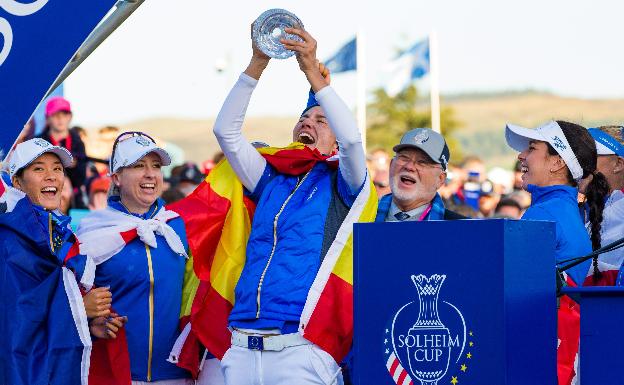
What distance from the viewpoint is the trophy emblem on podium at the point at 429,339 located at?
402cm

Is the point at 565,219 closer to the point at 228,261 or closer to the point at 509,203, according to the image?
the point at 228,261

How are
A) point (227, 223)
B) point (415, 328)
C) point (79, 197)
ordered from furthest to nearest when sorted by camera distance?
point (79, 197) < point (227, 223) < point (415, 328)

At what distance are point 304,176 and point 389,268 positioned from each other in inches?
72.3

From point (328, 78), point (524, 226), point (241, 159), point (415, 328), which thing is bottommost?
point (415, 328)

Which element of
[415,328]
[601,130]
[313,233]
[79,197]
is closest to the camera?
[415,328]

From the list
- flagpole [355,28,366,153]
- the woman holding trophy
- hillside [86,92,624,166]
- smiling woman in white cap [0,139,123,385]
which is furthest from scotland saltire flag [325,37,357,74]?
hillside [86,92,624,166]

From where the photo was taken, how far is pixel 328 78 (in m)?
5.74

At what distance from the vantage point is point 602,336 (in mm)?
3963

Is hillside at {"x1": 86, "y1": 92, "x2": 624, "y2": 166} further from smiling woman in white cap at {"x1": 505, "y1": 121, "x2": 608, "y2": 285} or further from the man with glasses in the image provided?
the man with glasses

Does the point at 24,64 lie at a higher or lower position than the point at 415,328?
higher

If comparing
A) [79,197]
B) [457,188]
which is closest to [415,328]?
[79,197]

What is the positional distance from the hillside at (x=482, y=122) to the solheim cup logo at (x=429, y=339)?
67.5m

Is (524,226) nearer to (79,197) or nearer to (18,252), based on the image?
(18,252)

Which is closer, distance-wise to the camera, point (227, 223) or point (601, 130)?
point (227, 223)
